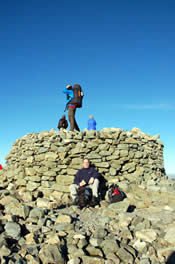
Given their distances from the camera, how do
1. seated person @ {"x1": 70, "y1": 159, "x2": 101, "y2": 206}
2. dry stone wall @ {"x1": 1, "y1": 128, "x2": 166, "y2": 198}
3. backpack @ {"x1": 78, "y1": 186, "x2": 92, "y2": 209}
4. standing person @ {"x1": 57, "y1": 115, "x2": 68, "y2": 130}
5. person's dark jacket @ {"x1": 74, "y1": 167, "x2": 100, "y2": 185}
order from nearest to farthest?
backpack @ {"x1": 78, "y1": 186, "x2": 92, "y2": 209} → seated person @ {"x1": 70, "y1": 159, "x2": 101, "y2": 206} → person's dark jacket @ {"x1": 74, "y1": 167, "x2": 100, "y2": 185} → dry stone wall @ {"x1": 1, "y1": 128, "x2": 166, "y2": 198} → standing person @ {"x1": 57, "y1": 115, "x2": 68, "y2": 130}

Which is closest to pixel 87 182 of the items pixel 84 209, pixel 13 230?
pixel 84 209

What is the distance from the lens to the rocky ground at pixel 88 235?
191 inches

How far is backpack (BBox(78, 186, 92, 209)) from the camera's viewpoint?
8.09 metres

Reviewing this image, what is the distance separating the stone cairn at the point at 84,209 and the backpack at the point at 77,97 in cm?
134

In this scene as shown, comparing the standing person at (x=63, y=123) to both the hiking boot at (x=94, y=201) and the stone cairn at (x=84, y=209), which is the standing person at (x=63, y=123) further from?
the hiking boot at (x=94, y=201)

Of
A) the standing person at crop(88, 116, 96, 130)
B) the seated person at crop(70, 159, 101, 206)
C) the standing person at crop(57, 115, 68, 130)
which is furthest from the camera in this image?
the standing person at crop(57, 115, 68, 130)

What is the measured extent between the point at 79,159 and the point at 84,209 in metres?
2.72

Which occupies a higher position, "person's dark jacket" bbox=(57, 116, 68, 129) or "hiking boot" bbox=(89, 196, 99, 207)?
"person's dark jacket" bbox=(57, 116, 68, 129)

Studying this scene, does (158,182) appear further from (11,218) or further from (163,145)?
(11,218)

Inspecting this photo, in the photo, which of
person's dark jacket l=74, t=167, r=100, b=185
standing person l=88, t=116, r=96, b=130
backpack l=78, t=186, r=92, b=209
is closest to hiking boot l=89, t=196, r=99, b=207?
backpack l=78, t=186, r=92, b=209

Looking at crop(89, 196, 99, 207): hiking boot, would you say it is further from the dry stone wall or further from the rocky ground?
the dry stone wall

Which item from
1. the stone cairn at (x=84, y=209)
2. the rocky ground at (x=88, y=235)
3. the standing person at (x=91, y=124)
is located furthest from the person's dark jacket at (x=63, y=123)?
the rocky ground at (x=88, y=235)

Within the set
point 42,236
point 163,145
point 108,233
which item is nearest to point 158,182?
point 163,145


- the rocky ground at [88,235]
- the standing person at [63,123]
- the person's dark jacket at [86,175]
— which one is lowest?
the rocky ground at [88,235]
